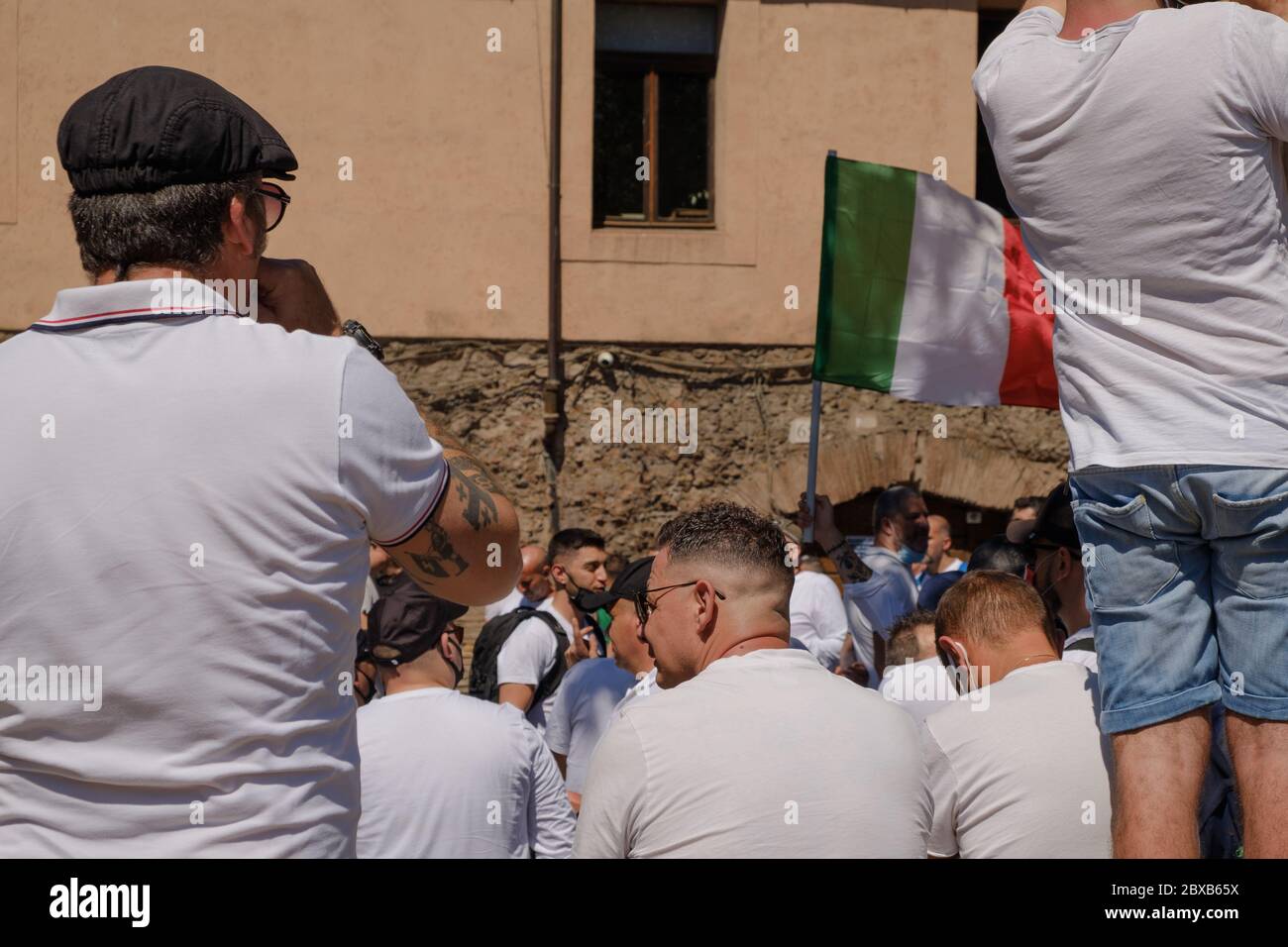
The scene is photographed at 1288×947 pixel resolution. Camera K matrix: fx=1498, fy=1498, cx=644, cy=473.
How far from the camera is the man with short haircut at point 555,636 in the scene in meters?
7.03

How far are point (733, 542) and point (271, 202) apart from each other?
143 cm

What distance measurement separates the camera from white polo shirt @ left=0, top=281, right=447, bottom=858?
1.87m

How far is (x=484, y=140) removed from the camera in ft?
39.1

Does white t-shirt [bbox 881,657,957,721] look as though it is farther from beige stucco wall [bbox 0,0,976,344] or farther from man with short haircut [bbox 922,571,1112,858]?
beige stucco wall [bbox 0,0,976,344]

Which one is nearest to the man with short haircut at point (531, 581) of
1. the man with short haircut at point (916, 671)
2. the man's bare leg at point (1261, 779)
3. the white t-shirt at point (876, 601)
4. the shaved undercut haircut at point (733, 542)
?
the white t-shirt at point (876, 601)

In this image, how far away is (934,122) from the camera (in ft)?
40.2

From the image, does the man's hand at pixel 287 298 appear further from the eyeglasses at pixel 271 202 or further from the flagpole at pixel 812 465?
the flagpole at pixel 812 465

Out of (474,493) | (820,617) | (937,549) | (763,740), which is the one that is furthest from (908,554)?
A: (474,493)

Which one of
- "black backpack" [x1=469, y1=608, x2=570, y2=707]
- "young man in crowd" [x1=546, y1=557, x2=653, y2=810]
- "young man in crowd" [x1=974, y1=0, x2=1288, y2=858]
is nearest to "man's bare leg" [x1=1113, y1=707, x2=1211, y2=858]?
"young man in crowd" [x1=974, y1=0, x2=1288, y2=858]

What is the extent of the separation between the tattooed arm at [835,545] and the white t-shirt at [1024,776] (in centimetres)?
409

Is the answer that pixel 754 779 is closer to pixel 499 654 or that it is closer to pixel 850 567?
pixel 499 654

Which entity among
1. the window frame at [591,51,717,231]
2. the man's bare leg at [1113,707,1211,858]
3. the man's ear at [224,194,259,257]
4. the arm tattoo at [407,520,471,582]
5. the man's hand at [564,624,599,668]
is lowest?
the man's hand at [564,624,599,668]

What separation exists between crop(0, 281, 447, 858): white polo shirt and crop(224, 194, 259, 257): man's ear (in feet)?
0.53

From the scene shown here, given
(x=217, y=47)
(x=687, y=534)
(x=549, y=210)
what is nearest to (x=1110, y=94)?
(x=687, y=534)
